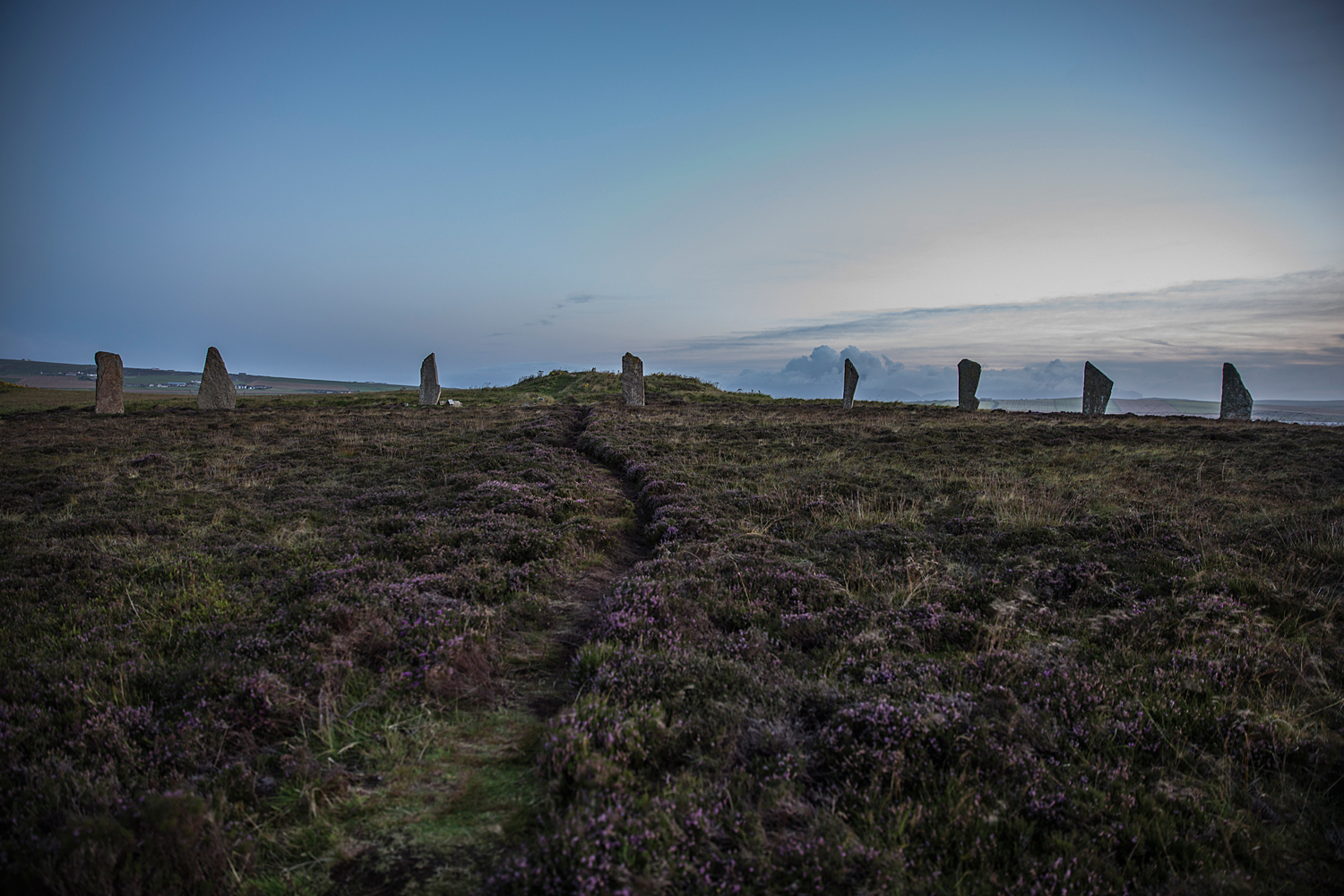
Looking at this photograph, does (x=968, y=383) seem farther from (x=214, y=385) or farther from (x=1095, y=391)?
(x=214, y=385)

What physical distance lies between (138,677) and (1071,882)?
24.6 feet

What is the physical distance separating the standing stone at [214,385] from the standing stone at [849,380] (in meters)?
39.9

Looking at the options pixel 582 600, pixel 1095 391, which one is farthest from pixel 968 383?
pixel 582 600

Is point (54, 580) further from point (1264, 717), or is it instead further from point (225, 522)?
point (1264, 717)

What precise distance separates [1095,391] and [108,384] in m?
58.1

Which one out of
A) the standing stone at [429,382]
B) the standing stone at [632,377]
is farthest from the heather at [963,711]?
the standing stone at [429,382]

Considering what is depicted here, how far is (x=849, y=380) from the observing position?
39.0m

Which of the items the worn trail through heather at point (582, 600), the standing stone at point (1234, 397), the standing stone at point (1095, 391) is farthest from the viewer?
the standing stone at point (1095, 391)

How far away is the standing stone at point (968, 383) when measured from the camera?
3684cm

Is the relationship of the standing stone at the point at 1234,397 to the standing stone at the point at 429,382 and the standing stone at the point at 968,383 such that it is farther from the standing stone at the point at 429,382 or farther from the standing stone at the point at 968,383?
the standing stone at the point at 429,382

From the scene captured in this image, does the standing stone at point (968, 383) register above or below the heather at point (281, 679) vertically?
above

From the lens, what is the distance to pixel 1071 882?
3086mm

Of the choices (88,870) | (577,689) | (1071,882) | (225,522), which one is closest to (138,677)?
(88,870)

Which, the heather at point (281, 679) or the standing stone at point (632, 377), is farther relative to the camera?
the standing stone at point (632, 377)
